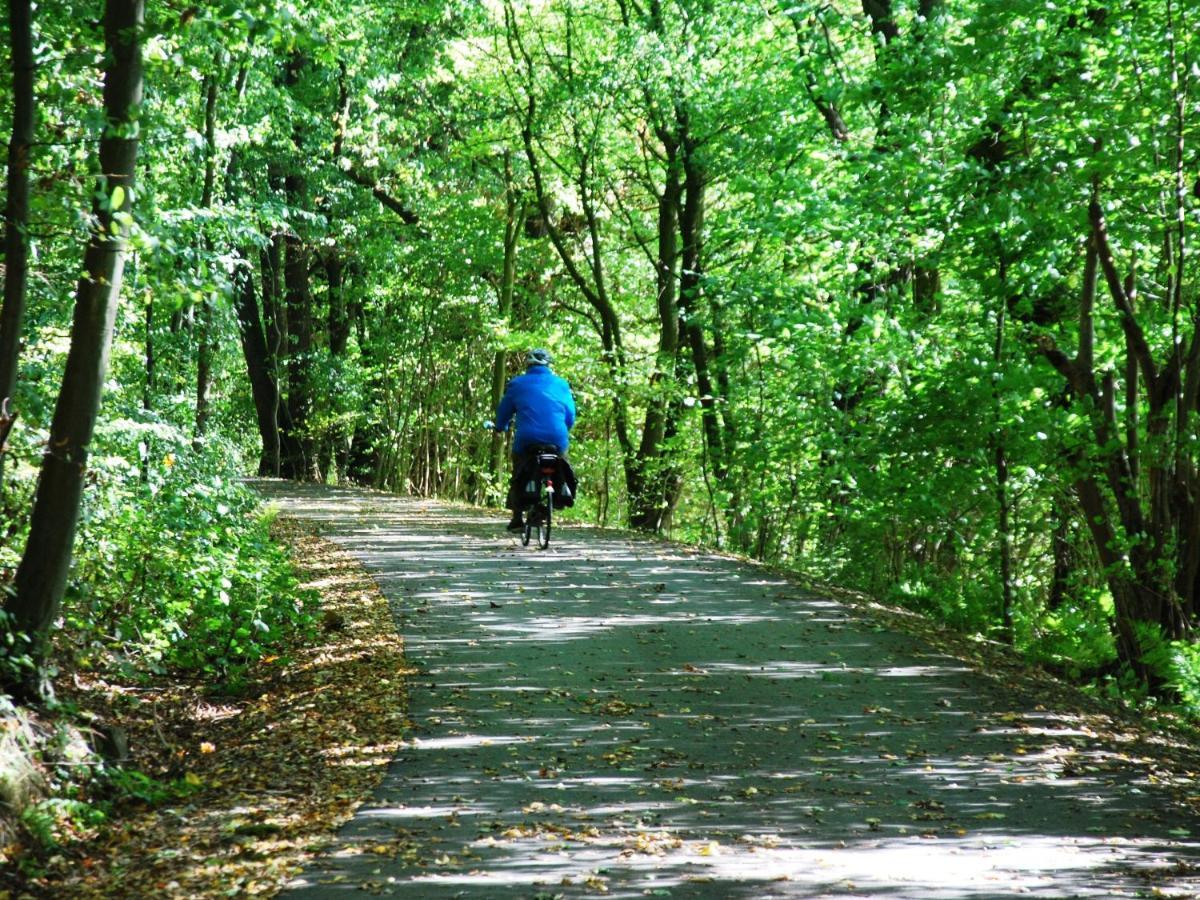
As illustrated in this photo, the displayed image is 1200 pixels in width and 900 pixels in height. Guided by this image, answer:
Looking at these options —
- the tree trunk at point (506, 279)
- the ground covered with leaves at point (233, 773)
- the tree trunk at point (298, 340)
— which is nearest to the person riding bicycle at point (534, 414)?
the ground covered with leaves at point (233, 773)

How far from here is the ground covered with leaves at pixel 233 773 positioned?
552 centimetres

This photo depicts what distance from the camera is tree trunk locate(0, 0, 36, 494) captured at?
645 cm

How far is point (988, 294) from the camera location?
1197cm

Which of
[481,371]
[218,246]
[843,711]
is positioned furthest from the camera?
[481,371]

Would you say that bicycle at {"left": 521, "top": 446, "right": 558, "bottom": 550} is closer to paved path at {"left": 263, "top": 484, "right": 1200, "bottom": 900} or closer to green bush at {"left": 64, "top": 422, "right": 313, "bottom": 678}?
paved path at {"left": 263, "top": 484, "right": 1200, "bottom": 900}

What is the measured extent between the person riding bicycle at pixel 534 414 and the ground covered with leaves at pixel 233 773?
13.5 ft

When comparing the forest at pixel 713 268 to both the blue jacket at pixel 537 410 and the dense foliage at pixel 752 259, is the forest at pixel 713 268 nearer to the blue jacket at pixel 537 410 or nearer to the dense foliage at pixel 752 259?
the dense foliage at pixel 752 259

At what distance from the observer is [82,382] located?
705 centimetres

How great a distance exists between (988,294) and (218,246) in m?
8.54

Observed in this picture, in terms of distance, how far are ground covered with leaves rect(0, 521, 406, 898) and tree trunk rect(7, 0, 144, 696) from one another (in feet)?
3.33

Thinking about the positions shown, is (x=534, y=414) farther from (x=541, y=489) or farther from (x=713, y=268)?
(x=713, y=268)

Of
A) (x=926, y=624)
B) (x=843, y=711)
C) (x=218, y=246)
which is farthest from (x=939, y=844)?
(x=218, y=246)

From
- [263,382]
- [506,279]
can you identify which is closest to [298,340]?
[263,382]

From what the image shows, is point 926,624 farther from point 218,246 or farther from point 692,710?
point 218,246
